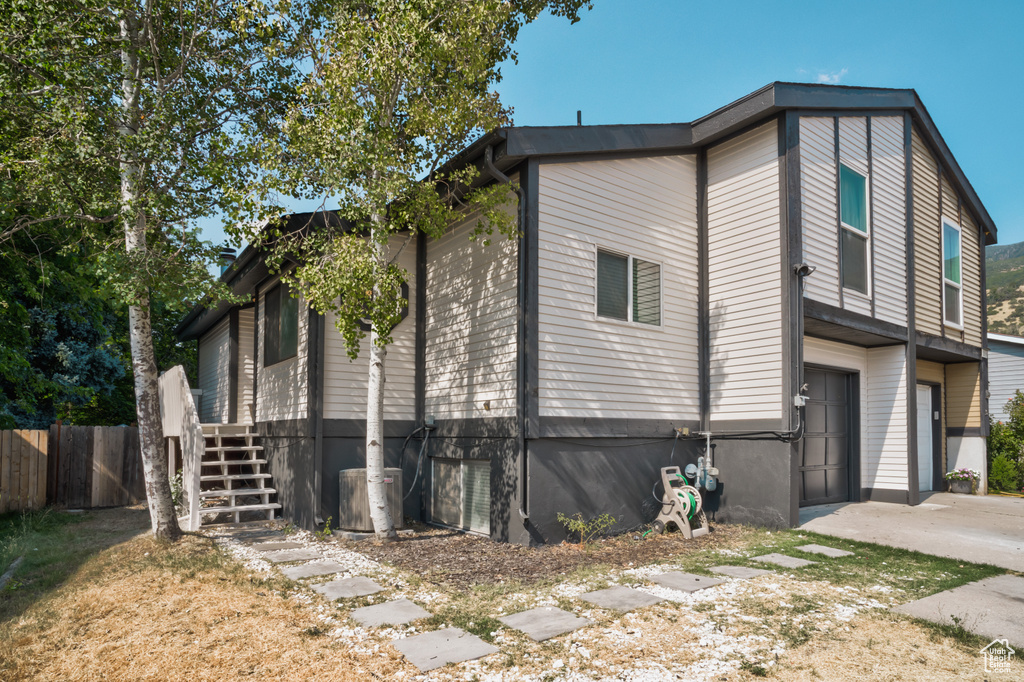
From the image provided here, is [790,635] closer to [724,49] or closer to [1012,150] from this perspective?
[724,49]

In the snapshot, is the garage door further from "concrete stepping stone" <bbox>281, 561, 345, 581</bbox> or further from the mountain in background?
the mountain in background

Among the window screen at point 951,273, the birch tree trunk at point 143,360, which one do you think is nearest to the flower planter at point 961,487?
the window screen at point 951,273

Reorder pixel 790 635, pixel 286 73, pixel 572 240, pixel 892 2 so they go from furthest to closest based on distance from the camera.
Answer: pixel 892 2 → pixel 286 73 → pixel 572 240 → pixel 790 635

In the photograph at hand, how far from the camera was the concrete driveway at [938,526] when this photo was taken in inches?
264

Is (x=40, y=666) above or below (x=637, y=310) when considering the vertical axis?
below

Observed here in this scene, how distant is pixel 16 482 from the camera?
1030 cm

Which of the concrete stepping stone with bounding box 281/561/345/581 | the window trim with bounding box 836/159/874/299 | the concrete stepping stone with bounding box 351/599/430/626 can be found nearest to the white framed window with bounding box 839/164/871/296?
the window trim with bounding box 836/159/874/299

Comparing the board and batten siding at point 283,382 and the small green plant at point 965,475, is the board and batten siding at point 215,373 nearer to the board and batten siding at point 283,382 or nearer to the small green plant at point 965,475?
the board and batten siding at point 283,382

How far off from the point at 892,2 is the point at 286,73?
18692mm

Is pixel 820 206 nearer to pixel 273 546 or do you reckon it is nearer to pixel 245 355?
pixel 273 546

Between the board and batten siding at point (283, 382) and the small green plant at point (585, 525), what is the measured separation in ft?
12.9

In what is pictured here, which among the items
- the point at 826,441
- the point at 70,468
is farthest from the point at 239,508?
the point at 826,441

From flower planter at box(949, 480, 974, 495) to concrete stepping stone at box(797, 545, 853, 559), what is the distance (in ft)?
23.3

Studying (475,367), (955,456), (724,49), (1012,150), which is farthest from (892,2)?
(1012,150)
